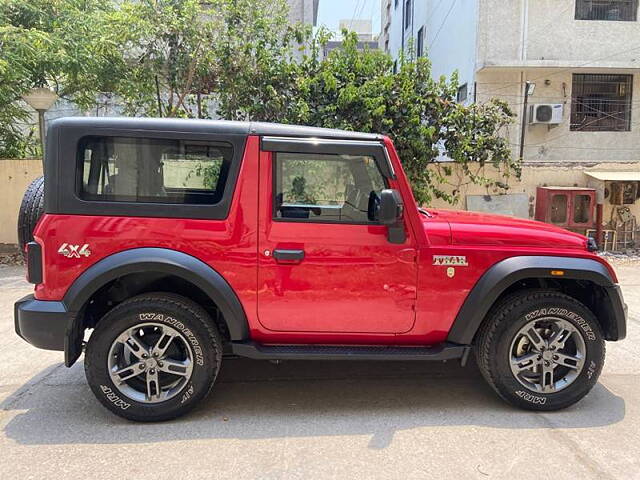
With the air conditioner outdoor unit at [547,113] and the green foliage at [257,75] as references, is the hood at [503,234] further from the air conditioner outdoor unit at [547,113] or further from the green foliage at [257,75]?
the air conditioner outdoor unit at [547,113]

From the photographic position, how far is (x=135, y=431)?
3.37 metres

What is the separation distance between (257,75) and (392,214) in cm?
676

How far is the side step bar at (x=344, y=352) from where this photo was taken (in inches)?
138

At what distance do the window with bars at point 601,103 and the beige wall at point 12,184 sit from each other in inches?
501

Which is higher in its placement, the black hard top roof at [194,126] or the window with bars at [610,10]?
the window with bars at [610,10]

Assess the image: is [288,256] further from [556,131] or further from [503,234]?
[556,131]

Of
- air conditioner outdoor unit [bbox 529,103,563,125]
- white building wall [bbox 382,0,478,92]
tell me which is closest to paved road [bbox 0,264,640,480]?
white building wall [bbox 382,0,478,92]

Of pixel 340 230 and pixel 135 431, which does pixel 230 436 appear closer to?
pixel 135 431

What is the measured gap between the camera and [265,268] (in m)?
3.43

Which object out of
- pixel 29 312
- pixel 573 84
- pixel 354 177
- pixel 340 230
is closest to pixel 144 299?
pixel 29 312

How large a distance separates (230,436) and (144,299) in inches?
41.2

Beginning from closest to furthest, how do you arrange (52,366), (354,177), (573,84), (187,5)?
(354,177), (52,366), (187,5), (573,84)

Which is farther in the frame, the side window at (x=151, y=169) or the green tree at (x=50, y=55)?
the green tree at (x=50, y=55)

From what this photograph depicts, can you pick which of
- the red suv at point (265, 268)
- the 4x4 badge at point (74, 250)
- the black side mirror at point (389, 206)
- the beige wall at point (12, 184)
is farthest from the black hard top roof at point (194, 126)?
the beige wall at point (12, 184)
